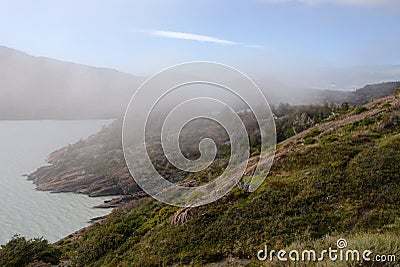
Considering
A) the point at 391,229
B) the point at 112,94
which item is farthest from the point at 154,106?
the point at 112,94

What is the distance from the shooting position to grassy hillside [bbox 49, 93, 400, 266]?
7.00m

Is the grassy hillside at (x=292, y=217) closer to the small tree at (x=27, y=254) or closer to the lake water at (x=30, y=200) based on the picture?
the small tree at (x=27, y=254)

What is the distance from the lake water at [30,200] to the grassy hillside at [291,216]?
25151 millimetres

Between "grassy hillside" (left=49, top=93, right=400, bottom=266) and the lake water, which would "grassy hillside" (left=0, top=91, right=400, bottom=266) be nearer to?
"grassy hillside" (left=49, top=93, right=400, bottom=266)

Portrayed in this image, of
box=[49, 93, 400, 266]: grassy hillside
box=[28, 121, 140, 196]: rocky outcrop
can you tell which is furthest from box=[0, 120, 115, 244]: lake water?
box=[49, 93, 400, 266]: grassy hillside

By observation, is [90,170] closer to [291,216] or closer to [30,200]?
[30,200]

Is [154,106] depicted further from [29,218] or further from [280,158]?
[29,218]

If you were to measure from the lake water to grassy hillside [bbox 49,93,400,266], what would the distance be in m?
25.2

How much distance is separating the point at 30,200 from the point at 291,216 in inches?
1839

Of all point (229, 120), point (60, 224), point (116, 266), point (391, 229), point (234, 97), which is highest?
point (234, 97)

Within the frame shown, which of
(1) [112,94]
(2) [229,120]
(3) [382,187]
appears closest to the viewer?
(2) [229,120]

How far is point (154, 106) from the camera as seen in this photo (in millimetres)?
5781

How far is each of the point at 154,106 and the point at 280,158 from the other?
799 cm

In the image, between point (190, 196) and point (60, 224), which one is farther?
point (60, 224)
